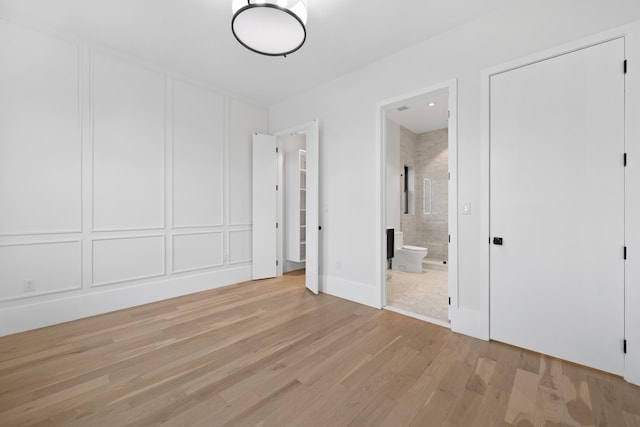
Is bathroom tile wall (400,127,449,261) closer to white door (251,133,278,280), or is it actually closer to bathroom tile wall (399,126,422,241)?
bathroom tile wall (399,126,422,241)

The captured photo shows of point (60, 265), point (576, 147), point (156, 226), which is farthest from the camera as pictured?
point (156, 226)

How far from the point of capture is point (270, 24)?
6.84 feet

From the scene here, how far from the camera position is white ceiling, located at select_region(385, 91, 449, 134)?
4.64m

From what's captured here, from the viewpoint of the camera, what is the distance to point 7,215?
2.59 m

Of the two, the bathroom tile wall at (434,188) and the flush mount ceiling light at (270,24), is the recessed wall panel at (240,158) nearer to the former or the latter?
the flush mount ceiling light at (270,24)

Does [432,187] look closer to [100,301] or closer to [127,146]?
[127,146]

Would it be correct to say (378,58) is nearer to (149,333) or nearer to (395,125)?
(395,125)

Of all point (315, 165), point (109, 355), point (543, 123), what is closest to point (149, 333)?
point (109, 355)

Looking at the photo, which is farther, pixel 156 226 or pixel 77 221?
pixel 156 226

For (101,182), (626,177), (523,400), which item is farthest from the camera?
(101,182)

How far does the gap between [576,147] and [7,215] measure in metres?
5.13

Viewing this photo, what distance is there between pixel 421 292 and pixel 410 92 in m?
2.72

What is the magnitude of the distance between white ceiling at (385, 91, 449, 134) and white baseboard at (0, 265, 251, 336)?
4.01m

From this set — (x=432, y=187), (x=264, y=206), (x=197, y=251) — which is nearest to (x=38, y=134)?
(x=197, y=251)
